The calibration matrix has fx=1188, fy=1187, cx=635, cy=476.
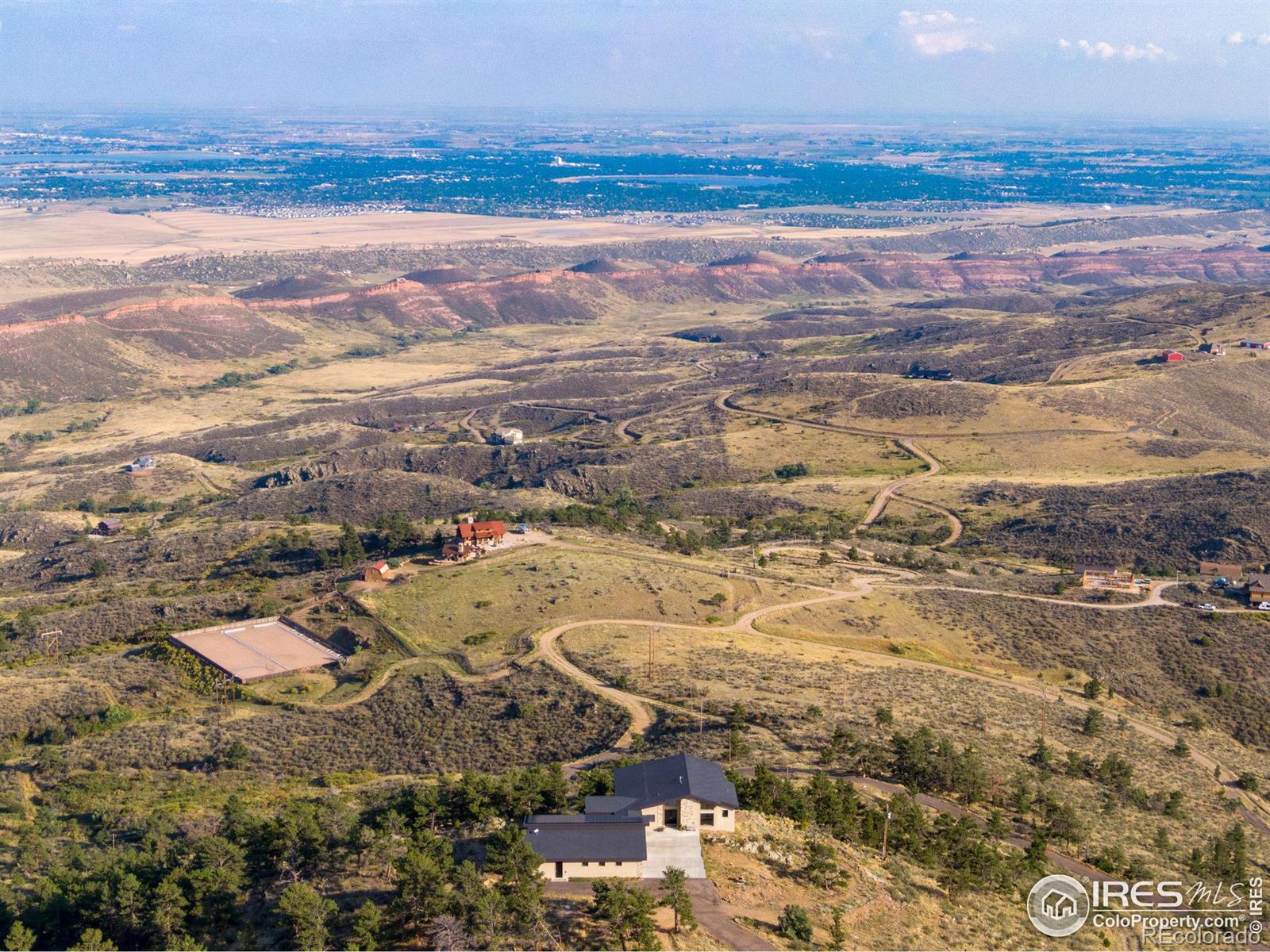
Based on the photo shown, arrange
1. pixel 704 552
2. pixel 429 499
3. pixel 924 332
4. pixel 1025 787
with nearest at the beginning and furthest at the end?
pixel 1025 787 < pixel 704 552 < pixel 429 499 < pixel 924 332

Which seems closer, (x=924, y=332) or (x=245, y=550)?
(x=245, y=550)

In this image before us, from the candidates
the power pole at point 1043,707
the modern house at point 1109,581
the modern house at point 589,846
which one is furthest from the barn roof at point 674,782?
the modern house at point 1109,581


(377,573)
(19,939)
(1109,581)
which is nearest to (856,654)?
(1109,581)

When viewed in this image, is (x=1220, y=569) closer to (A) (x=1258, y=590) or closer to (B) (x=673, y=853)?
(A) (x=1258, y=590)

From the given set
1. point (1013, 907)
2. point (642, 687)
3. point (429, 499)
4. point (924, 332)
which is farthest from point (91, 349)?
point (1013, 907)

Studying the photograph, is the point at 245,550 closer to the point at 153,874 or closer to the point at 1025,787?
the point at 153,874

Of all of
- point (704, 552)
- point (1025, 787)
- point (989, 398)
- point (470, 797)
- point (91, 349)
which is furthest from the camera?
point (91, 349)

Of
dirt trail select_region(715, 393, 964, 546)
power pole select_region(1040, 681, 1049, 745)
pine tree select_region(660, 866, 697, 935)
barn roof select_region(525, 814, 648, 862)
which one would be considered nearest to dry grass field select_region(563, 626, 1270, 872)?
power pole select_region(1040, 681, 1049, 745)
